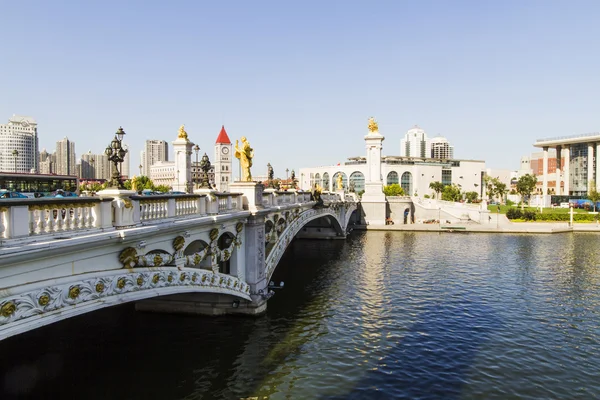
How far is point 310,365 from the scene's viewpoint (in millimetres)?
15523

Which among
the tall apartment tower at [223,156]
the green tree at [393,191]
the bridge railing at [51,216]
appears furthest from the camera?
the tall apartment tower at [223,156]

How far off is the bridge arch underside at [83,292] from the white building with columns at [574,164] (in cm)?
12248

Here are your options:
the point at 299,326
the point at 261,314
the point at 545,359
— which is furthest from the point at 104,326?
the point at 545,359

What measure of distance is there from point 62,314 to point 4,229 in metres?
2.15

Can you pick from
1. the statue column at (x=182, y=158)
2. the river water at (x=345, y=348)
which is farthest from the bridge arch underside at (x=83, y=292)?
the statue column at (x=182, y=158)

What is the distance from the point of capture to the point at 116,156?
1145cm

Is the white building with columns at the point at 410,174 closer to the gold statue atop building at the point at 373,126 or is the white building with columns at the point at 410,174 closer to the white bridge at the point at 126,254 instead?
the gold statue atop building at the point at 373,126

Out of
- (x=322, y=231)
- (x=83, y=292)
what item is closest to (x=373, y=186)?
(x=322, y=231)

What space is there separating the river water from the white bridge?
227 centimetres

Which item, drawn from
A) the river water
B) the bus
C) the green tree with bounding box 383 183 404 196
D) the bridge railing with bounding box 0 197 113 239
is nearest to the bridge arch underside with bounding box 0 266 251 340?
the bridge railing with bounding box 0 197 113 239

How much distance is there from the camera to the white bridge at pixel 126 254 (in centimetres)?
802

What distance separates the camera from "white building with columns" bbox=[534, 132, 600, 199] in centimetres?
11100

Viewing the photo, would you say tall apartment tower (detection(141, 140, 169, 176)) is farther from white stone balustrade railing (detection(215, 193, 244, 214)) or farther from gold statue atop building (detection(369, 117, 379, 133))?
white stone balustrade railing (detection(215, 193, 244, 214))

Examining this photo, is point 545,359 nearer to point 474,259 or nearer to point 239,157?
point 239,157
